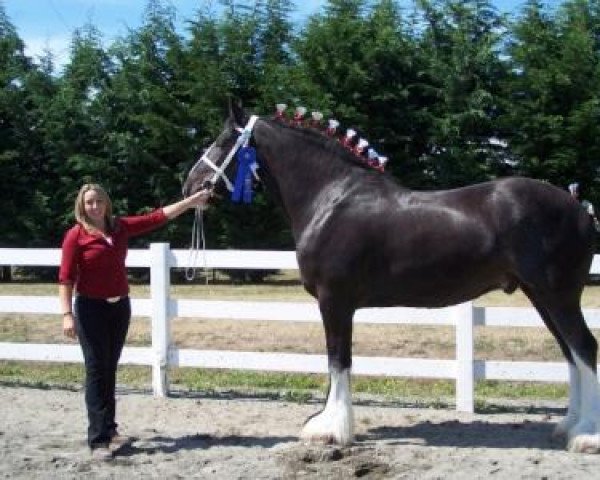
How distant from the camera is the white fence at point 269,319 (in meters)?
6.97

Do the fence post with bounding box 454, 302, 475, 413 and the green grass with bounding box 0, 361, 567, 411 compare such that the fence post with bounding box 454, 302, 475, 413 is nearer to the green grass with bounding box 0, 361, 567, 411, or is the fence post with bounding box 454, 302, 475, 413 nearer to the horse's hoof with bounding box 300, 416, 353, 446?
the green grass with bounding box 0, 361, 567, 411

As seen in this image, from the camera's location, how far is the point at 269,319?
24.3 ft

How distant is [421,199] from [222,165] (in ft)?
4.87

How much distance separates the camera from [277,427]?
21.1ft

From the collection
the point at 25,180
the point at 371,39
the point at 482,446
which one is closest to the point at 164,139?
the point at 25,180

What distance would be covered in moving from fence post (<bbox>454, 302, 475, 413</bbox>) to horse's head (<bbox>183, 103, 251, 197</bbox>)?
234 centimetres

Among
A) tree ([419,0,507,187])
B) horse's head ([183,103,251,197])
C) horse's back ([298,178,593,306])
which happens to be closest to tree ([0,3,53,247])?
tree ([419,0,507,187])

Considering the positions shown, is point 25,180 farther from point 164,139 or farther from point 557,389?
point 557,389

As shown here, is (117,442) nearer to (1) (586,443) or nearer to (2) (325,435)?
(2) (325,435)

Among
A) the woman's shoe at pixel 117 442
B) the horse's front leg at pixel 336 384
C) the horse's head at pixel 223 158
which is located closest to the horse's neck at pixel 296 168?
the horse's head at pixel 223 158

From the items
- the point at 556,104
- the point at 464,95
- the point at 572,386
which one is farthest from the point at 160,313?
the point at 556,104

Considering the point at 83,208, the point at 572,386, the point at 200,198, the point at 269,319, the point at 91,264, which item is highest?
the point at 200,198

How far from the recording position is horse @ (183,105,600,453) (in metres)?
5.43

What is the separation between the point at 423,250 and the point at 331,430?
139cm
